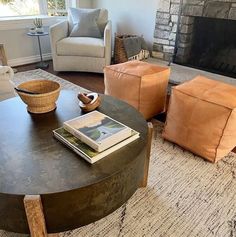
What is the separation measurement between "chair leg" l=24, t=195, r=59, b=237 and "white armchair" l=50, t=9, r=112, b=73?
2539 mm

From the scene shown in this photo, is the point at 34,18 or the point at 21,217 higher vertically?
the point at 34,18

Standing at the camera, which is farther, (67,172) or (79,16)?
(79,16)

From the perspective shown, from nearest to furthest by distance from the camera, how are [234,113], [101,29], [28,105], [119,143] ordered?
1. [119,143]
2. [28,105]
3. [234,113]
4. [101,29]

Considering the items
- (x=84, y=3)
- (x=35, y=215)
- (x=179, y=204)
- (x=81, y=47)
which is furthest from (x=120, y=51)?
(x=35, y=215)

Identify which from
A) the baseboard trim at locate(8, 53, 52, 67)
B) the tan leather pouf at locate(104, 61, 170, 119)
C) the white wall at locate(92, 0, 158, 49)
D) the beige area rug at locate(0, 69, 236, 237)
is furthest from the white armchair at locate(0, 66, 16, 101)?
the white wall at locate(92, 0, 158, 49)

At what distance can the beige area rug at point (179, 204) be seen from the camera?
127 cm

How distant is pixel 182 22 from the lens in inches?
118

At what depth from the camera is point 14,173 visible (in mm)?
927

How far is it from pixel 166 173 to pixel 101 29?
2.48 m

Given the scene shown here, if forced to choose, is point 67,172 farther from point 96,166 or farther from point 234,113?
point 234,113

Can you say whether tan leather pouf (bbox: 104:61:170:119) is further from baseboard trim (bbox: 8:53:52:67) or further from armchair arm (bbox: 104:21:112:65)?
baseboard trim (bbox: 8:53:52:67)

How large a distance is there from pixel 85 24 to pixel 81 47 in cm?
42

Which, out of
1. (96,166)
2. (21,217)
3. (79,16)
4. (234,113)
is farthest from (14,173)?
(79,16)

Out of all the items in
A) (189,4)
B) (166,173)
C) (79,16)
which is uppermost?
(189,4)
